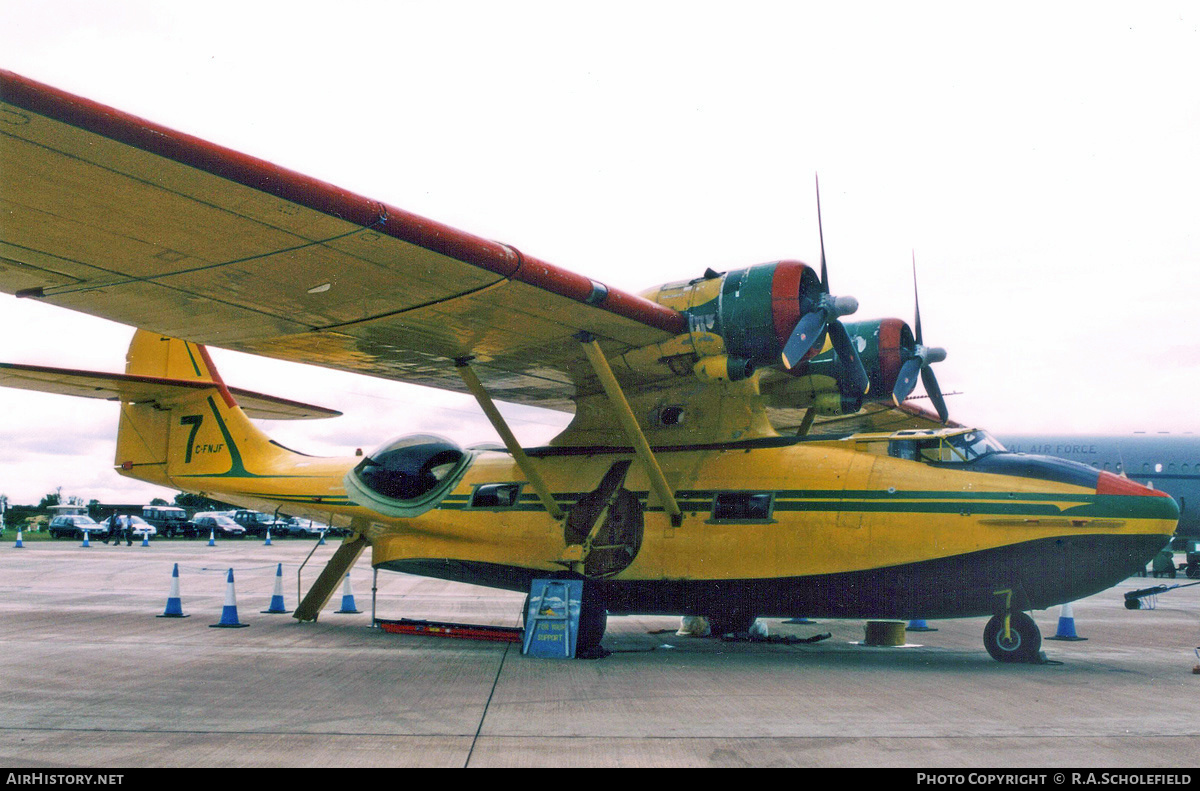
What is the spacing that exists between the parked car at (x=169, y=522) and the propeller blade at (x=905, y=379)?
167 ft

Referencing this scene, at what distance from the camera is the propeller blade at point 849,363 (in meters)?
10.5

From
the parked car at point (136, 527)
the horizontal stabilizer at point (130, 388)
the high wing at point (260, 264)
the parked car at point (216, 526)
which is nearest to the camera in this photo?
the high wing at point (260, 264)

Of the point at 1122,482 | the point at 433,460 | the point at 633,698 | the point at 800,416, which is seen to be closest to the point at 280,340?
the point at 433,460

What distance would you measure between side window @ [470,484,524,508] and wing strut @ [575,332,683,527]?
2.15 m

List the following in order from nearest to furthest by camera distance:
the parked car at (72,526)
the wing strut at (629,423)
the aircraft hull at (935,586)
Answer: the aircraft hull at (935,586), the wing strut at (629,423), the parked car at (72,526)

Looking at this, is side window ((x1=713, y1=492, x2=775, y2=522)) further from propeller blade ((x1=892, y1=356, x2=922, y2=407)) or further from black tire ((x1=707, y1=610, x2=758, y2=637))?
propeller blade ((x1=892, y1=356, x2=922, y2=407))

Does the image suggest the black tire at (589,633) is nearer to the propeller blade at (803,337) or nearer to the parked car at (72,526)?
the propeller blade at (803,337)

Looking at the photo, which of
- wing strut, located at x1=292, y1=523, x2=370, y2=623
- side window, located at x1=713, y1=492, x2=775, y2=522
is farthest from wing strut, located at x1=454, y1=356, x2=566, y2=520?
wing strut, located at x1=292, y1=523, x2=370, y2=623

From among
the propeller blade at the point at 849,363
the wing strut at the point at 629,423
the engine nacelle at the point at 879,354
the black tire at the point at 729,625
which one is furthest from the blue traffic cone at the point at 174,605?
the propeller blade at the point at 849,363

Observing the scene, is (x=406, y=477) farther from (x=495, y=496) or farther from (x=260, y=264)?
(x=260, y=264)

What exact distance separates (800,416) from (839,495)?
5.13m

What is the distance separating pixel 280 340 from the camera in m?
10.4

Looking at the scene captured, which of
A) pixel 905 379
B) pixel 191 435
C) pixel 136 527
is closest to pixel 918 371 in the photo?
pixel 905 379
